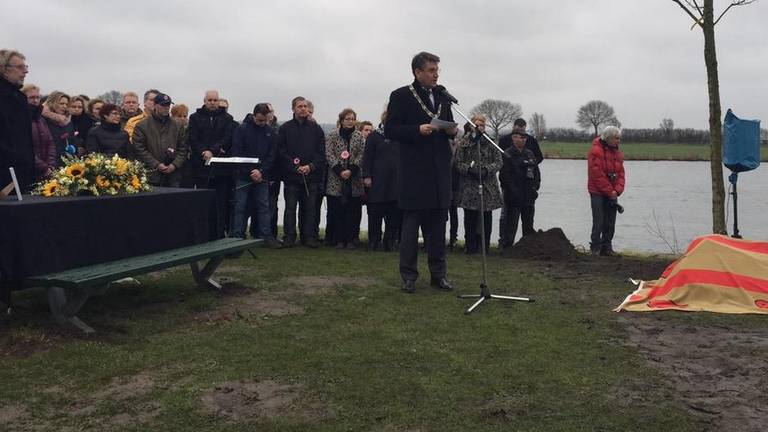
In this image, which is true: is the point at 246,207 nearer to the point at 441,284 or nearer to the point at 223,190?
the point at 223,190

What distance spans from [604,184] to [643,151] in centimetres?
4304

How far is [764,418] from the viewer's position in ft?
12.7

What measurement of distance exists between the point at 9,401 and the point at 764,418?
166 inches

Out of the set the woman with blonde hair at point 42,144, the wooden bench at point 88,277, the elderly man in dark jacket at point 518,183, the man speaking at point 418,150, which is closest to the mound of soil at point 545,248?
the elderly man in dark jacket at point 518,183

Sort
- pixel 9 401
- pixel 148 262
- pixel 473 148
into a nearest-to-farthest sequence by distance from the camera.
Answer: pixel 9 401 → pixel 148 262 → pixel 473 148

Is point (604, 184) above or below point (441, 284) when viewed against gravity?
above

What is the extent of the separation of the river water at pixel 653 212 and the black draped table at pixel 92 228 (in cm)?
811

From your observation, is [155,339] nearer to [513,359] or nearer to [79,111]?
[513,359]

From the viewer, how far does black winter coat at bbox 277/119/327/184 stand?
10477 millimetres

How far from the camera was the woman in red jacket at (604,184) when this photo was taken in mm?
10625

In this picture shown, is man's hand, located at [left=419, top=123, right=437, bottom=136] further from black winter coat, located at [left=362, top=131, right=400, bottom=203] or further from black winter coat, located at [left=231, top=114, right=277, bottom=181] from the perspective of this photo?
black winter coat, located at [left=231, top=114, right=277, bottom=181]

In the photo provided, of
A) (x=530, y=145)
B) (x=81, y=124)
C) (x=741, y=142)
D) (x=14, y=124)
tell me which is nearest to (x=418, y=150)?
(x=14, y=124)

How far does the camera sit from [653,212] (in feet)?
62.7

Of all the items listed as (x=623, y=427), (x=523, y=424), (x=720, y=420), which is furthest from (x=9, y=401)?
(x=720, y=420)
